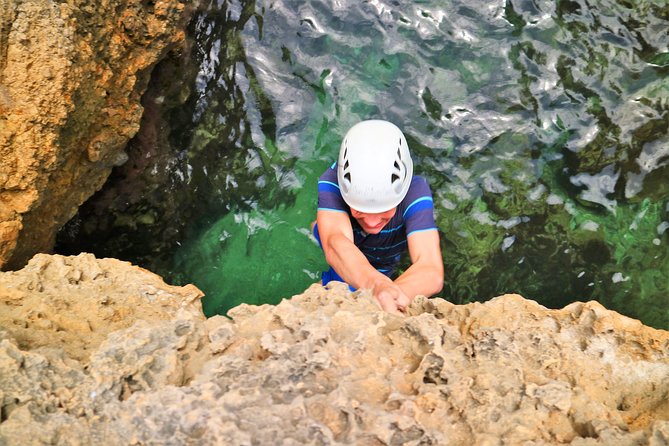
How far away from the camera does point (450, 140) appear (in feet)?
17.1

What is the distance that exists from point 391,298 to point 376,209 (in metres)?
0.89

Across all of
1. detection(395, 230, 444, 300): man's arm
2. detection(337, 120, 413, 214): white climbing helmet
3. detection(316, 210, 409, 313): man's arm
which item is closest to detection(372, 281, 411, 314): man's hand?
detection(316, 210, 409, 313): man's arm

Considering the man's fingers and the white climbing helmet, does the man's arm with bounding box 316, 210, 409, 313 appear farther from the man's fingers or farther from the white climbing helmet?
the white climbing helmet

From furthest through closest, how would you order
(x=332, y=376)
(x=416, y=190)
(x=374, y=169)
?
(x=416, y=190), (x=374, y=169), (x=332, y=376)

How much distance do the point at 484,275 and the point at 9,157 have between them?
11.9ft

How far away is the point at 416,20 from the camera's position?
5.26m

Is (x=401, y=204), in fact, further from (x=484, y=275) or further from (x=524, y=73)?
(x=524, y=73)

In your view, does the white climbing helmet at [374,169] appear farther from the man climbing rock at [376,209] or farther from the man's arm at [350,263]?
the man's arm at [350,263]

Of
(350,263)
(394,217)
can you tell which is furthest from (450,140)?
(350,263)

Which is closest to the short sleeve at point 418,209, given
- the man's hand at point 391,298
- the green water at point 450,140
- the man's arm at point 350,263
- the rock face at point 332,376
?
the man's arm at point 350,263

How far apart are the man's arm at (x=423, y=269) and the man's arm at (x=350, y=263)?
144 mm

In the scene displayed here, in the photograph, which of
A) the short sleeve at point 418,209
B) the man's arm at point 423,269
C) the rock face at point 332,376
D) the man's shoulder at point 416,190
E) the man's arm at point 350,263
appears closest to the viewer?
the rock face at point 332,376

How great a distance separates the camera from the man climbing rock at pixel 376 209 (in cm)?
380

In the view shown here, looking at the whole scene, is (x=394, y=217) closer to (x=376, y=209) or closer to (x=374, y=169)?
(x=376, y=209)
